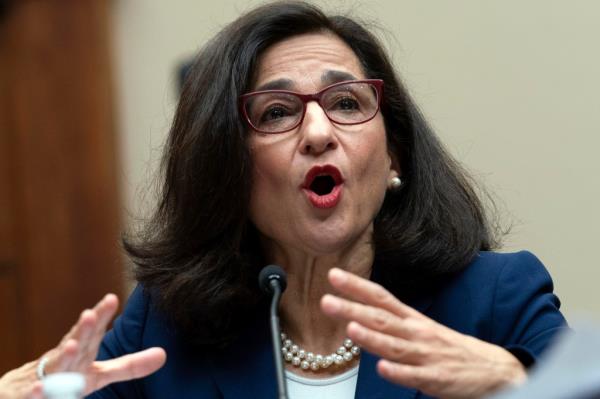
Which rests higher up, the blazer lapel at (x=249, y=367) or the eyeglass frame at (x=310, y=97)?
the eyeglass frame at (x=310, y=97)

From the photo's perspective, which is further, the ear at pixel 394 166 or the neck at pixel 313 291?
the ear at pixel 394 166

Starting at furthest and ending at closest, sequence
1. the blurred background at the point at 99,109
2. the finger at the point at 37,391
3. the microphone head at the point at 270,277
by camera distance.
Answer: the blurred background at the point at 99,109 → the microphone head at the point at 270,277 → the finger at the point at 37,391

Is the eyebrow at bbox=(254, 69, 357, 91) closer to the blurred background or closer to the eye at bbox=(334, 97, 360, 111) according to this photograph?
the eye at bbox=(334, 97, 360, 111)

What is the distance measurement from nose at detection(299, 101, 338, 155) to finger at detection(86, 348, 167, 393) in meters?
0.56

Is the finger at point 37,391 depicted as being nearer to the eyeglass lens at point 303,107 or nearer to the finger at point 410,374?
the finger at point 410,374

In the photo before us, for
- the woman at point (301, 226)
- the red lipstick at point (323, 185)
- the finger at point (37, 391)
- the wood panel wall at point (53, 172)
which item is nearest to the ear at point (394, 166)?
the woman at point (301, 226)

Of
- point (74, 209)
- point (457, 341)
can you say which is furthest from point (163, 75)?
point (457, 341)

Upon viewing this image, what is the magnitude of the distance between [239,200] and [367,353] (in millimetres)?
468

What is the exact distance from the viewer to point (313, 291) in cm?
231

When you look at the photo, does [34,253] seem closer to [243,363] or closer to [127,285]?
[127,285]

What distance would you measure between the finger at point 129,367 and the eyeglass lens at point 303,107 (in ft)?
2.05

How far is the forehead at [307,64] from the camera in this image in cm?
227

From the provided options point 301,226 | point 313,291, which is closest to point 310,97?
point 301,226

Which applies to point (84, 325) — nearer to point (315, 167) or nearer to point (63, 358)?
point (63, 358)
